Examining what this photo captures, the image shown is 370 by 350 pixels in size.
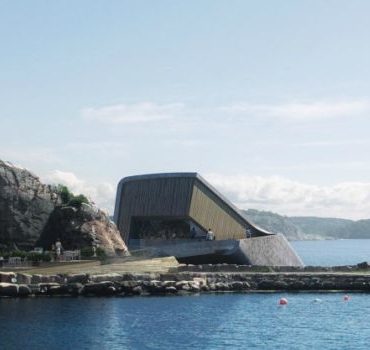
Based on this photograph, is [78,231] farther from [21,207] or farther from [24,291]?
[24,291]

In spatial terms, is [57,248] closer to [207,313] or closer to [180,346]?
[207,313]

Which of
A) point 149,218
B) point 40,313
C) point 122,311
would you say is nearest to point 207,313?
point 122,311

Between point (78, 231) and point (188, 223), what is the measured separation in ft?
45.9

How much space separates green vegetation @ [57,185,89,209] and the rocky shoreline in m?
12.2

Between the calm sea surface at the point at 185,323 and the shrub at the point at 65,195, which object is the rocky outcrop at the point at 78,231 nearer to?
the shrub at the point at 65,195

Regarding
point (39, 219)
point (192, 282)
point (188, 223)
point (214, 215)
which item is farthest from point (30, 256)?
point (214, 215)

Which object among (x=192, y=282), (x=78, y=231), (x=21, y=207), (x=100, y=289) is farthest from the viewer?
(x=78, y=231)

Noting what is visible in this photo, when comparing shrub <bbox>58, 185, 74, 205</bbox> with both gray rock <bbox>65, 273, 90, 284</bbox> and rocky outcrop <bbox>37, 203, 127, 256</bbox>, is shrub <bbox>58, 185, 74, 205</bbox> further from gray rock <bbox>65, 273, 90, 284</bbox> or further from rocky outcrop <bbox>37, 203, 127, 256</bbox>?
gray rock <bbox>65, 273, 90, 284</bbox>

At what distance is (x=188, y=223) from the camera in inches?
3187

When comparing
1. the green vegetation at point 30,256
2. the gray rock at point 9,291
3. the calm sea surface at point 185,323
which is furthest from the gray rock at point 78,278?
the gray rock at point 9,291

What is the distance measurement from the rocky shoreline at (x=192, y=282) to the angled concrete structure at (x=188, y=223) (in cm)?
620

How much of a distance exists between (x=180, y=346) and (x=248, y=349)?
3462mm

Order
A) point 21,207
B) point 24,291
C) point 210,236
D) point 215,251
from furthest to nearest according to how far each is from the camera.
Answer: point 210,236, point 215,251, point 21,207, point 24,291

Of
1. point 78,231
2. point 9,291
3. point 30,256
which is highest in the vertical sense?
point 78,231
